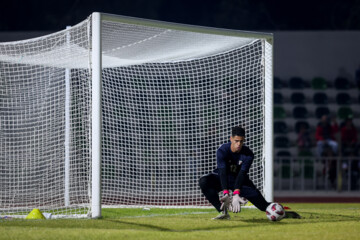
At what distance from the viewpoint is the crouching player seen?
7.08 m

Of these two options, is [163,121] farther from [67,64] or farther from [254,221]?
[254,221]

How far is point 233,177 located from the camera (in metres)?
7.48

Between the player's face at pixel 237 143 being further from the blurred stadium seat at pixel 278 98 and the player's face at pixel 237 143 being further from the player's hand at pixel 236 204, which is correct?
the blurred stadium seat at pixel 278 98

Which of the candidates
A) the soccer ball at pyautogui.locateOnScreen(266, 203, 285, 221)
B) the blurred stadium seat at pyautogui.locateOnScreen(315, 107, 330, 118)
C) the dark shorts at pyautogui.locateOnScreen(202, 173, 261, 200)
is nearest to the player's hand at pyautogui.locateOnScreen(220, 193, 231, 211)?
the dark shorts at pyautogui.locateOnScreen(202, 173, 261, 200)

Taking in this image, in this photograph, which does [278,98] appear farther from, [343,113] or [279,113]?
[343,113]

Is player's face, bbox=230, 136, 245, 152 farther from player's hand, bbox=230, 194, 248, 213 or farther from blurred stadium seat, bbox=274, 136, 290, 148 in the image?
blurred stadium seat, bbox=274, 136, 290, 148

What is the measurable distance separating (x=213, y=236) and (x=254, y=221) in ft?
5.26

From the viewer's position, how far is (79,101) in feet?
32.5

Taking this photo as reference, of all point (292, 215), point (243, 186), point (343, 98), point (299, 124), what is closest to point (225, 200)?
point (243, 186)

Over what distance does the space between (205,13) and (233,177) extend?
1282 cm

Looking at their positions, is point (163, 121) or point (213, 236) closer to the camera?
point (213, 236)

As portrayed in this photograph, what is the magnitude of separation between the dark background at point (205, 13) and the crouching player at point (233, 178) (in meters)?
12.5

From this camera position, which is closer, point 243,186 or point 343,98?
point 243,186

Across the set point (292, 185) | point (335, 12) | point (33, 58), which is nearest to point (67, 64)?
point (33, 58)
